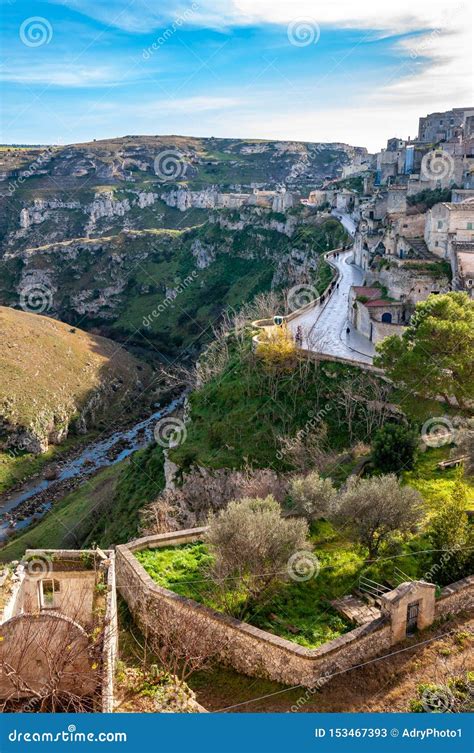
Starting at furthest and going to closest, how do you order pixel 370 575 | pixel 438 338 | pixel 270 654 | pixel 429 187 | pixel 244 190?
pixel 244 190, pixel 429 187, pixel 438 338, pixel 370 575, pixel 270 654

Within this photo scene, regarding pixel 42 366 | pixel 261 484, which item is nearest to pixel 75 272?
pixel 42 366

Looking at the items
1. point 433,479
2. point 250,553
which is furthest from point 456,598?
point 433,479

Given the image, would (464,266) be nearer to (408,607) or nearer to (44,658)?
(408,607)

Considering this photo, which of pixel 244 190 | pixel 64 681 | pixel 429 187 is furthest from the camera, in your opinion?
pixel 244 190

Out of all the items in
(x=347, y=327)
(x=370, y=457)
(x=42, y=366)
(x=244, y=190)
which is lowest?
(x=42, y=366)

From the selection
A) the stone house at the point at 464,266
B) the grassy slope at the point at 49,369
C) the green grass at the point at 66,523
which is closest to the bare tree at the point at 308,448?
the stone house at the point at 464,266

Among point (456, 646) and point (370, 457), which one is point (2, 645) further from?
point (370, 457)

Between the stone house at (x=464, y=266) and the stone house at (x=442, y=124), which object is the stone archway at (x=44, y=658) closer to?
the stone house at (x=464, y=266)
